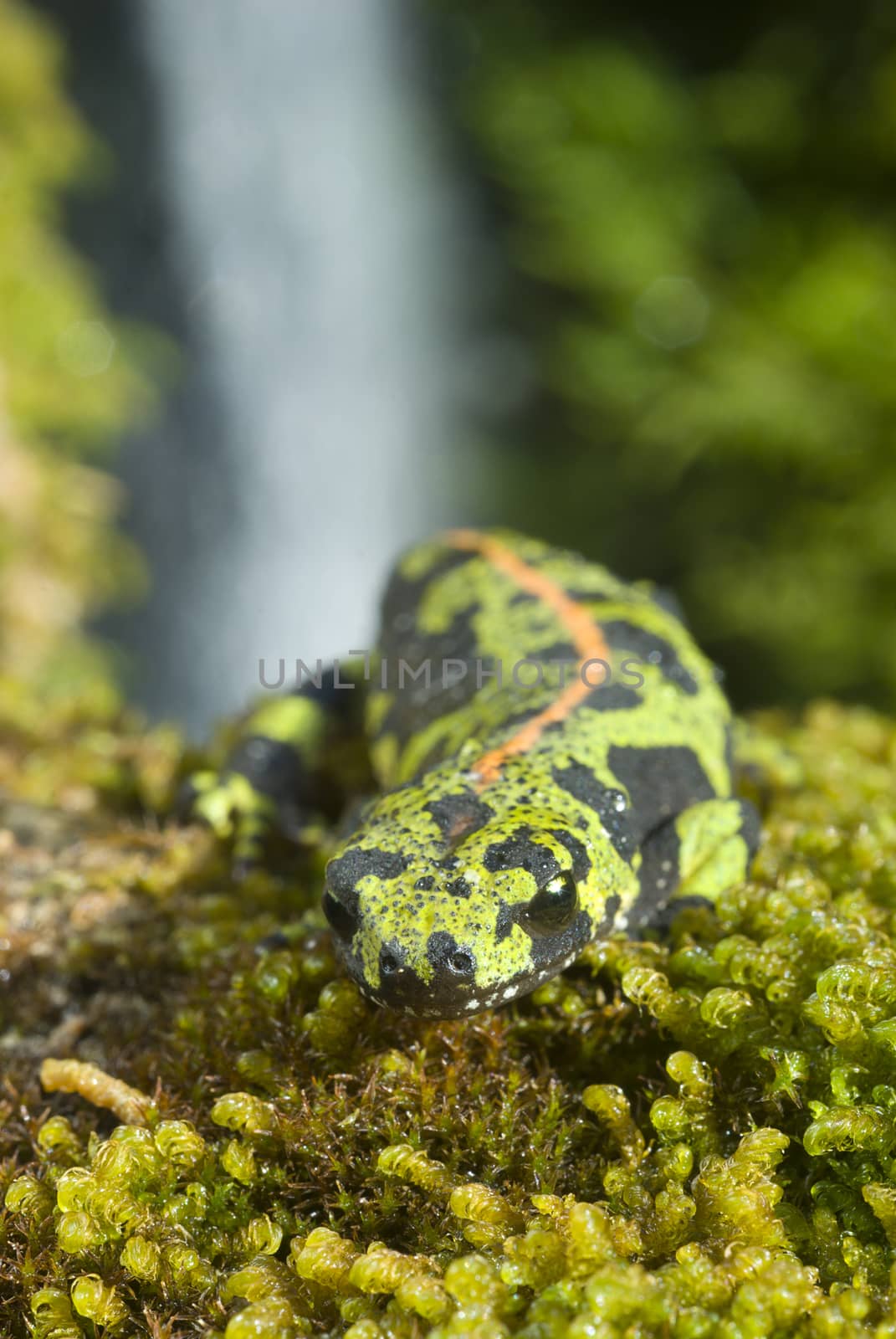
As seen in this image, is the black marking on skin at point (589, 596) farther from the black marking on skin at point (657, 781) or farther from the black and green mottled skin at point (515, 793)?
the black marking on skin at point (657, 781)

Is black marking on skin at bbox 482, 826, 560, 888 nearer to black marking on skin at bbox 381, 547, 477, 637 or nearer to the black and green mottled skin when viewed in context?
the black and green mottled skin

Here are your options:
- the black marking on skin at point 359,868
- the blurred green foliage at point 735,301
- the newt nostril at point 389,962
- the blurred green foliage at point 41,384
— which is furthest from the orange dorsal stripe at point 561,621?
the blurred green foliage at point 735,301

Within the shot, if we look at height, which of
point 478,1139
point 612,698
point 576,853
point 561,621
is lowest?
point 478,1139

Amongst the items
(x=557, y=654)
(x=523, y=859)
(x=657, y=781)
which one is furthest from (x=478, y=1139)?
(x=557, y=654)

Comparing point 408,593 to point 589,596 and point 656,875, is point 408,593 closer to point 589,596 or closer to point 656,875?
point 589,596

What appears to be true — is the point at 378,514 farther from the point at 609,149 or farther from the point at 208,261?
the point at 609,149

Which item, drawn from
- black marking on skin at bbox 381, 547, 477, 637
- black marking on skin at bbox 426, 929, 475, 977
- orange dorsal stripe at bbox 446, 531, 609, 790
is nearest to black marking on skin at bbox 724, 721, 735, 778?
orange dorsal stripe at bbox 446, 531, 609, 790
